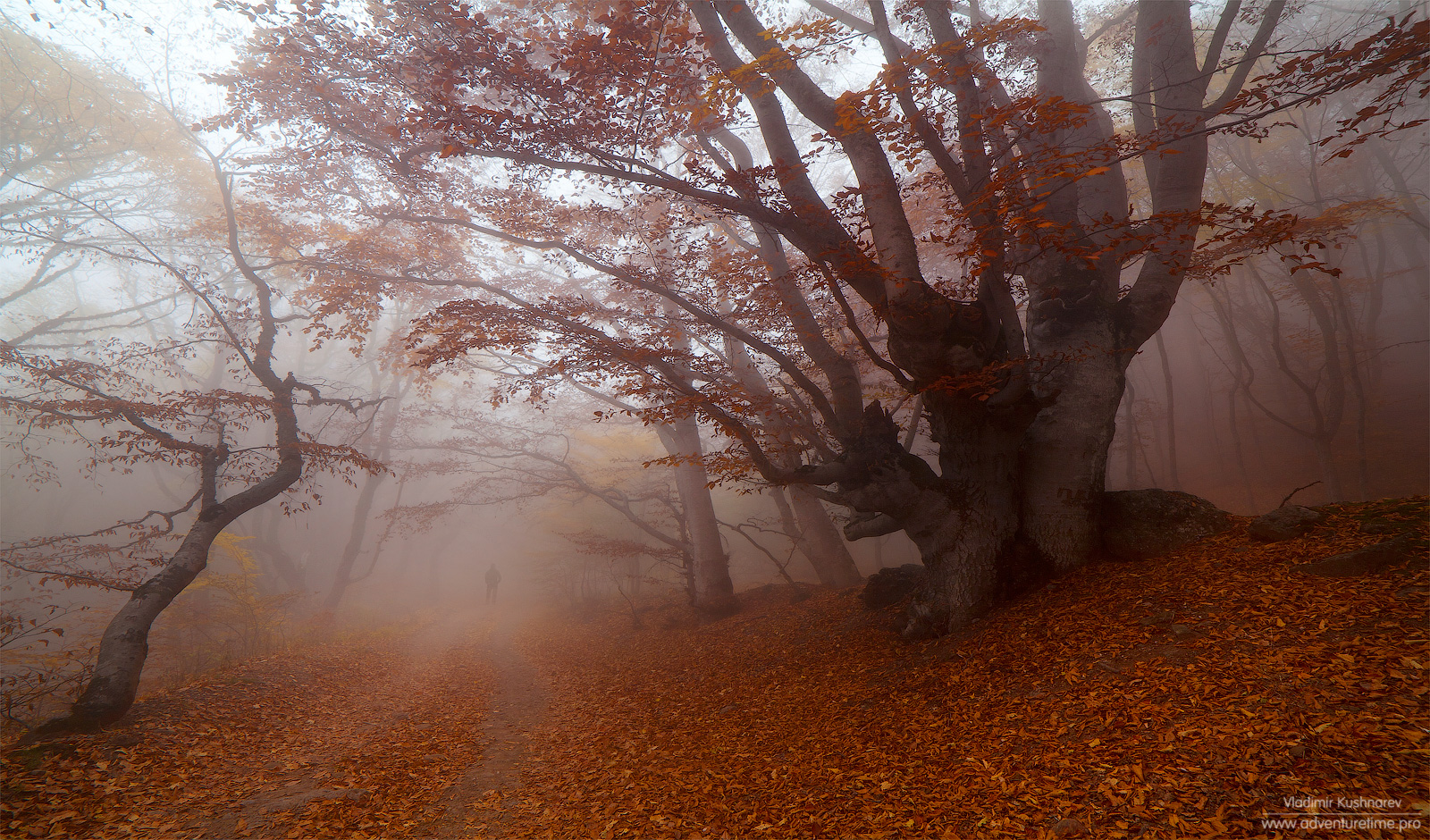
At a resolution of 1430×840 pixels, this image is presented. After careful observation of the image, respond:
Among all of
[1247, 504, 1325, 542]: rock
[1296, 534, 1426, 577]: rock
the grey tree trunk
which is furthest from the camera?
the grey tree trunk

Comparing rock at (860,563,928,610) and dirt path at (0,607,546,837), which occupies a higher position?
rock at (860,563,928,610)

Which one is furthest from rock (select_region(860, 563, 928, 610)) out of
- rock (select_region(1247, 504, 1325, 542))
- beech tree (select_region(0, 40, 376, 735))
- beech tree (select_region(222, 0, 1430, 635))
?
beech tree (select_region(0, 40, 376, 735))

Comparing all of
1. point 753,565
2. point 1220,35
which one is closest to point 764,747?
point 1220,35

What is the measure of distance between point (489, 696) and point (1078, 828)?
726 centimetres

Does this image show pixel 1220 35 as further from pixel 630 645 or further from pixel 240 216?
pixel 240 216

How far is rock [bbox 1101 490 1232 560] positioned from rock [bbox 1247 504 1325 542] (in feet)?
1.24

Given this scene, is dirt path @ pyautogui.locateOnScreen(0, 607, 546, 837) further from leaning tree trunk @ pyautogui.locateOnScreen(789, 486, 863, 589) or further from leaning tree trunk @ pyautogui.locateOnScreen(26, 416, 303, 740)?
leaning tree trunk @ pyautogui.locateOnScreen(789, 486, 863, 589)

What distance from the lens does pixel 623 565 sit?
1912 centimetres

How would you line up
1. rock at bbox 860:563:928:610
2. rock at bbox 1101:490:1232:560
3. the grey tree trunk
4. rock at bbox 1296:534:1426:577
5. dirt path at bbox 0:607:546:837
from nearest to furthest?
rock at bbox 1296:534:1426:577, dirt path at bbox 0:607:546:837, rock at bbox 1101:490:1232:560, rock at bbox 860:563:928:610, the grey tree trunk

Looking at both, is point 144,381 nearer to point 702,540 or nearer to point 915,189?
point 702,540

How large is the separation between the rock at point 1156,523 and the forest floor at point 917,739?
0.73 feet

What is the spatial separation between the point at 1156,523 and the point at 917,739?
11.3 ft

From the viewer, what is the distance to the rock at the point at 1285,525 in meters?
4.26

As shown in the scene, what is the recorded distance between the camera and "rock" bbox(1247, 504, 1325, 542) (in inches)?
168
